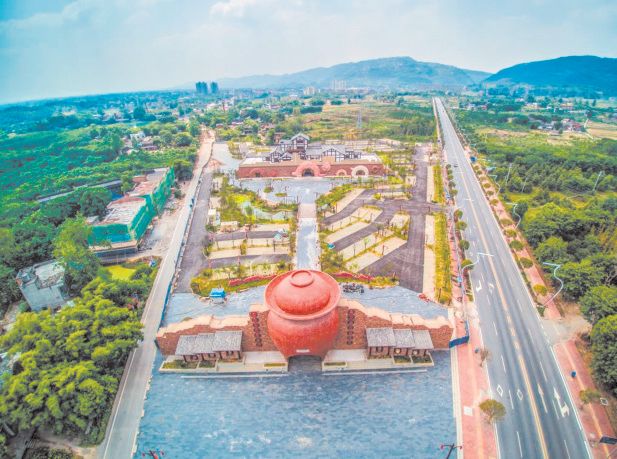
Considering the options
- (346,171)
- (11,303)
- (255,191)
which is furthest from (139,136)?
(11,303)

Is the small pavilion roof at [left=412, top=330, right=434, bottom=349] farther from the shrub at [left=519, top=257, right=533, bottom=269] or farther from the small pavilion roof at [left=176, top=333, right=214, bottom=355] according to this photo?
the shrub at [left=519, top=257, right=533, bottom=269]

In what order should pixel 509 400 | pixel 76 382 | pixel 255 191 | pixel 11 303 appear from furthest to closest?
pixel 255 191
pixel 11 303
pixel 509 400
pixel 76 382

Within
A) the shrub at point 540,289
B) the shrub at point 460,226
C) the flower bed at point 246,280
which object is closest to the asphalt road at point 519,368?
the shrub at point 540,289

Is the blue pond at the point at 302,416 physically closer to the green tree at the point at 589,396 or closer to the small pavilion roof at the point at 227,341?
the small pavilion roof at the point at 227,341

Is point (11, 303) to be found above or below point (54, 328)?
below

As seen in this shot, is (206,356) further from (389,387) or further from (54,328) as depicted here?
(389,387)

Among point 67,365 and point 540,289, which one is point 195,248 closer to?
point 67,365
